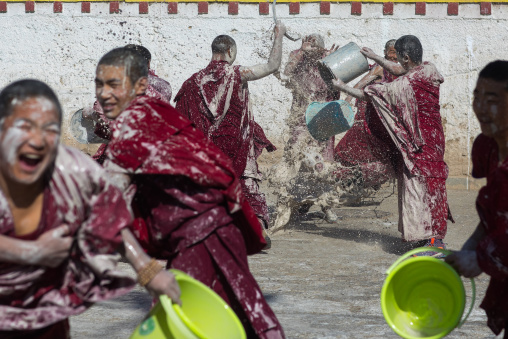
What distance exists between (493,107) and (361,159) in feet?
20.3

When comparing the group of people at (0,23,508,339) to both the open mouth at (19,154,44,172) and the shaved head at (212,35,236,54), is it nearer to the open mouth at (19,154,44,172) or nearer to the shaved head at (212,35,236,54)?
the open mouth at (19,154,44,172)

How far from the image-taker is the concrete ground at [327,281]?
4367mm

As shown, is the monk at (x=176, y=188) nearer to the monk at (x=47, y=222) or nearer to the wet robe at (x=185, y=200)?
the wet robe at (x=185, y=200)

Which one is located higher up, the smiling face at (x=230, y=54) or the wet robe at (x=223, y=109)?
the smiling face at (x=230, y=54)

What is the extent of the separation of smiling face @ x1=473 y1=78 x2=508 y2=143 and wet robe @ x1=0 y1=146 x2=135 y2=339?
4.63 feet

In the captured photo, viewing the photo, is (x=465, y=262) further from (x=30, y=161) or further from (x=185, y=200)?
(x=30, y=161)

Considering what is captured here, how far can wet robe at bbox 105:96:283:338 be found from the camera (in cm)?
298

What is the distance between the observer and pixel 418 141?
6.36m

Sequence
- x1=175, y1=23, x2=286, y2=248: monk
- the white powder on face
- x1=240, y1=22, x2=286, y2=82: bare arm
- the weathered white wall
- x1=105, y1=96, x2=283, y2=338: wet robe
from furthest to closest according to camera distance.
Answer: the weathered white wall, x1=175, y1=23, x2=286, y2=248: monk, x1=240, y1=22, x2=286, y2=82: bare arm, x1=105, y1=96, x2=283, y2=338: wet robe, the white powder on face

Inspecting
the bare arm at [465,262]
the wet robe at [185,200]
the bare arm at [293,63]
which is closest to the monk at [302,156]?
the bare arm at [293,63]

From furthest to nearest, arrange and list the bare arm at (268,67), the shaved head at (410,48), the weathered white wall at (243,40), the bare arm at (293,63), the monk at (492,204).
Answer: the weathered white wall at (243,40), the bare arm at (293,63), the bare arm at (268,67), the shaved head at (410,48), the monk at (492,204)

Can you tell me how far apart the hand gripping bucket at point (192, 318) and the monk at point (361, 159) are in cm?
449

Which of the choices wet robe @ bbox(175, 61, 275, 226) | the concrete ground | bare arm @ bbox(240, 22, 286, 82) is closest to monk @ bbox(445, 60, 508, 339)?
the concrete ground

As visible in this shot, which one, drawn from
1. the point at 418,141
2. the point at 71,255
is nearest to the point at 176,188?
the point at 71,255
